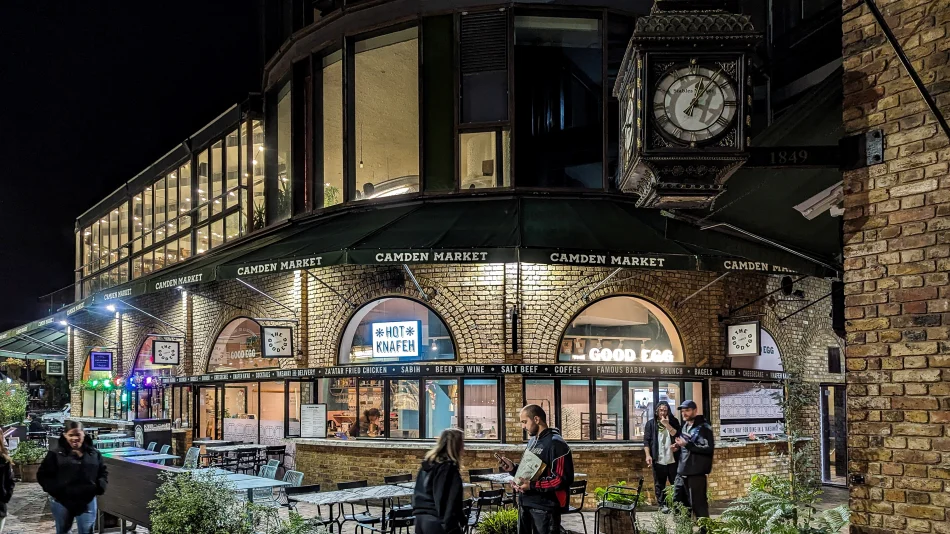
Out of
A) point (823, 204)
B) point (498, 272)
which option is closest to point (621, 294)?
point (498, 272)

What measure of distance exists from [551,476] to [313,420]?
8.92 meters

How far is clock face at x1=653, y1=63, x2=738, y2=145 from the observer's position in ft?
→ 14.5

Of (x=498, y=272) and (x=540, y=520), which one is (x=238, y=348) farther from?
(x=540, y=520)

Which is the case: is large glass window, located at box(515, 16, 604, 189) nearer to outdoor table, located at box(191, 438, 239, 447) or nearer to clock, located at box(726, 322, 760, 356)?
clock, located at box(726, 322, 760, 356)

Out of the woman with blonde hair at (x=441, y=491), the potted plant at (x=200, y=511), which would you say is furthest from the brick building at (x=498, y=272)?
the woman with blonde hair at (x=441, y=491)

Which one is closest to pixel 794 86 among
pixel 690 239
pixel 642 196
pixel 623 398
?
pixel 690 239

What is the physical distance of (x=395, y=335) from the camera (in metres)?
14.9

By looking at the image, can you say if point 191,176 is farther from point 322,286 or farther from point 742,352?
point 742,352

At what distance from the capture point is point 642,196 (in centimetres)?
482

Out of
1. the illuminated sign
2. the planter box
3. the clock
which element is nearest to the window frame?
the illuminated sign

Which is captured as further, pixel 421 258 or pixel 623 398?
pixel 623 398

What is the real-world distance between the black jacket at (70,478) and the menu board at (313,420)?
6138 mm

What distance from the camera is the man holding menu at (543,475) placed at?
24.3 ft

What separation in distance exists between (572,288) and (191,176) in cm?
1351
